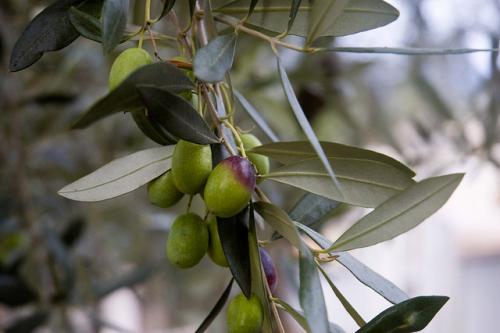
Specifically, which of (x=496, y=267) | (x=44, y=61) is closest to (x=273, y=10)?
(x=44, y=61)

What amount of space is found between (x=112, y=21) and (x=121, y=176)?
82mm

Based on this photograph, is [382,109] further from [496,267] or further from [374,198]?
[496,267]

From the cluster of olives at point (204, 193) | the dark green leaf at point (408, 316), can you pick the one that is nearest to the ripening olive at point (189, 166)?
the cluster of olives at point (204, 193)

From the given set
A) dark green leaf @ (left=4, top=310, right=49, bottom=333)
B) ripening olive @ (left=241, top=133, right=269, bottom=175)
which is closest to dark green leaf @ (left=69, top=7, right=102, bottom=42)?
ripening olive @ (left=241, top=133, right=269, bottom=175)

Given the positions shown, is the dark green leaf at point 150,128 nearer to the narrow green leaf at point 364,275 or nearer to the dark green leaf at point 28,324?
the narrow green leaf at point 364,275

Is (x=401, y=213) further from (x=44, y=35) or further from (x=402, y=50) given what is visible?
(x=44, y=35)

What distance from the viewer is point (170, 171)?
13.6 inches

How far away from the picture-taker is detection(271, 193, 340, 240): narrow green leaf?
1.32ft

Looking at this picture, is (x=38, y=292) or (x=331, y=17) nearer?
(x=331, y=17)

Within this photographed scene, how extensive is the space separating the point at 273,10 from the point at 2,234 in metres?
0.69

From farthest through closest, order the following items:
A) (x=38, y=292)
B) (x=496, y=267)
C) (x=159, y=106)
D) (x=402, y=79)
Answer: (x=496, y=267), (x=402, y=79), (x=38, y=292), (x=159, y=106)

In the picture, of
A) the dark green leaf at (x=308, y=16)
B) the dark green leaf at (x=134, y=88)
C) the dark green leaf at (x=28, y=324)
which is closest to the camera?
the dark green leaf at (x=134, y=88)

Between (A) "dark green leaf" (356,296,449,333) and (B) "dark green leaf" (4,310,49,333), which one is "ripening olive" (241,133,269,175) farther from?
(B) "dark green leaf" (4,310,49,333)

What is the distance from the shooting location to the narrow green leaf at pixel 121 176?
1.07 feet
